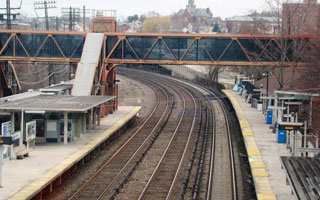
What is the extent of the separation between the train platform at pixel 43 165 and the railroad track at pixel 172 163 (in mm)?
1143

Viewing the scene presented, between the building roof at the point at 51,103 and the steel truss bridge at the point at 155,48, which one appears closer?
the building roof at the point at 51,103

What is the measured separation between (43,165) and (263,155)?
979 centimetres

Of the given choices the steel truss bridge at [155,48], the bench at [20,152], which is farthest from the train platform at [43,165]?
the steel truss bridge at [155,48]

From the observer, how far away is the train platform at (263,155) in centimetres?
1883

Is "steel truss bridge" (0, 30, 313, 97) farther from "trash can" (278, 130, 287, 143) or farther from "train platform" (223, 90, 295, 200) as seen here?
"trash can" (278, 130, 287, 143)

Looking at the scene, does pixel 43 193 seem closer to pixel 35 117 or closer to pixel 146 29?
pixel 35 117

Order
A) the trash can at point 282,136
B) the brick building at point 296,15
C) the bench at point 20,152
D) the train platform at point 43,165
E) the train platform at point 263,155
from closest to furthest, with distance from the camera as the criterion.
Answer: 1. the train platform at point 43,165
2. the train platform at point 263,155
3. the bench at point 20,152
4. the trash can at point 282,136
5. the brick building at point 296,15

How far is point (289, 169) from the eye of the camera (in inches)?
661

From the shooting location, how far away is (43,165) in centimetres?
2214

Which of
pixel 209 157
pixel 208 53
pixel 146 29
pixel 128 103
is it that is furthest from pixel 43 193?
pixel 146 29

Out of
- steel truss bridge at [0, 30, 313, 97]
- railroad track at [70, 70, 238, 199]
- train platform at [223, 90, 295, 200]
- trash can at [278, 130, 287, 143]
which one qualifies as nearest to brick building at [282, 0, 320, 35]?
steel truss bridge at [0, 30, 313, 97]

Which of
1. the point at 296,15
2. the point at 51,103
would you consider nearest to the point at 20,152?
the point at 51,103

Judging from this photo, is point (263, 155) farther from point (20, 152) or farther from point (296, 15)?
point (296, 15)

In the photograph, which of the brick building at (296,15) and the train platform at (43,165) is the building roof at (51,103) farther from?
the brick building at (296,15)
